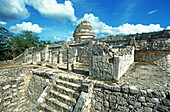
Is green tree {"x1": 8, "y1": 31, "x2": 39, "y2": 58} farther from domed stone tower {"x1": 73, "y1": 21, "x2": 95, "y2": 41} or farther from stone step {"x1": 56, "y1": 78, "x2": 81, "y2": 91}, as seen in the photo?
stone step {"x1": 56, "y1": 78, "x2": 81, "y2": 91}

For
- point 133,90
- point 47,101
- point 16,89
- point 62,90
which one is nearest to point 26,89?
point 16,89

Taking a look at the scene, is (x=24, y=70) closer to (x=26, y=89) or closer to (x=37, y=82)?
(x=26, y=89)

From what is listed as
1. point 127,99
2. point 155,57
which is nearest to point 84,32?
point 155,57

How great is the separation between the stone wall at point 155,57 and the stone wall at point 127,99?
6.50m

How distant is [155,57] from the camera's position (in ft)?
25.4

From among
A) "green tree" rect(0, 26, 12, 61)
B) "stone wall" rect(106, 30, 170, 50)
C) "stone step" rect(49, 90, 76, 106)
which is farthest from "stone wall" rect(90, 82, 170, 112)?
"green tree" rect(0, 26, 12, 61)

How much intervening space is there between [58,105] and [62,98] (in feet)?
1.03

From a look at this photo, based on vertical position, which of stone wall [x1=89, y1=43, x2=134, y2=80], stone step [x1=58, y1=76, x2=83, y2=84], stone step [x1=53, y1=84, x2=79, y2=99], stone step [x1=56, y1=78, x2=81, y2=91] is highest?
stone wall [x1=89, y1=43, x2=134, y2=80]

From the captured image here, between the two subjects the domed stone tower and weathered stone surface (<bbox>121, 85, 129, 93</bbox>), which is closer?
weathered stone surface (<bbox>121, 85, 129, 93</bbox>)

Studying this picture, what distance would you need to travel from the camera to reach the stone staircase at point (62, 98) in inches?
139

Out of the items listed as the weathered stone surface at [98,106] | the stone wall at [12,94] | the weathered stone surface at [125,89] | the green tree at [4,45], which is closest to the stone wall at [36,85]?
the stone wall at [12,94]

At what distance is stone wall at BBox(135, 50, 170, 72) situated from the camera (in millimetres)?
7098

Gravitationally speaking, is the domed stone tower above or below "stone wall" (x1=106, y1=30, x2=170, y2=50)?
above

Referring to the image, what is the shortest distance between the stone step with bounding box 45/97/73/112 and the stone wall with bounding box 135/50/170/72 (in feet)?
29.0
